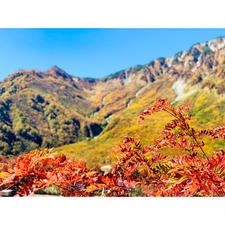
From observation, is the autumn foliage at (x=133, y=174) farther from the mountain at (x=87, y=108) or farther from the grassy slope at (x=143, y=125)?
the mountain at (x=87, y=108)

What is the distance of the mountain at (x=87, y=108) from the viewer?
3127 millimetres

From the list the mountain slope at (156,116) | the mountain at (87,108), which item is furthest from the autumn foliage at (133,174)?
the mountain at (87,108)

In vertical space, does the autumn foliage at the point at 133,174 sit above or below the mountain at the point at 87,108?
below

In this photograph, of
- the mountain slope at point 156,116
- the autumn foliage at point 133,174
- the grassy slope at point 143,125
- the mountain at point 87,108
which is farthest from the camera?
the mountain at point 87,108

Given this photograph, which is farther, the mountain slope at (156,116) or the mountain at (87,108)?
the mountain at (87,108)

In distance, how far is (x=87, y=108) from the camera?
4785 millimetres

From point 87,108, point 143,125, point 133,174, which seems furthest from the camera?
point 87,108

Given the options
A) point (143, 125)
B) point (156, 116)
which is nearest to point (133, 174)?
point (143, 125)

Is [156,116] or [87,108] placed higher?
[87,108]

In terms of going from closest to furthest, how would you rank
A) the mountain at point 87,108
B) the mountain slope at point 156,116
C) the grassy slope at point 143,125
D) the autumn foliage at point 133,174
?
the autumn foliage at point 133,174 → the grassy slope at point 143,125 → the mountain slope at point 156,116 → the mountain at point 87,108

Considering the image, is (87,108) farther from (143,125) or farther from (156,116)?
(156,116)

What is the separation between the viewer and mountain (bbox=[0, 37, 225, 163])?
313 centimetres

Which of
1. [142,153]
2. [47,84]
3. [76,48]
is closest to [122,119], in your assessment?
[76,48]
